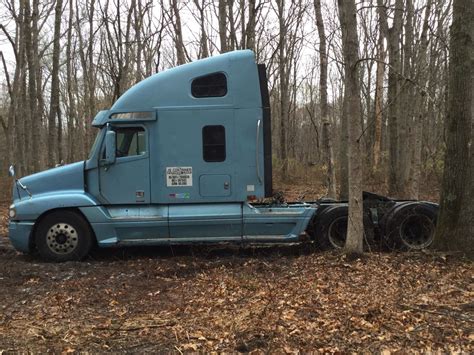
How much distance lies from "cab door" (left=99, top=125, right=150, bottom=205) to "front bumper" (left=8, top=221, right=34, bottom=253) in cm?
138

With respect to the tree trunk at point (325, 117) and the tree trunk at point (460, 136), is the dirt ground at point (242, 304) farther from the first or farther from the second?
the tree trunk at point (325, 117)

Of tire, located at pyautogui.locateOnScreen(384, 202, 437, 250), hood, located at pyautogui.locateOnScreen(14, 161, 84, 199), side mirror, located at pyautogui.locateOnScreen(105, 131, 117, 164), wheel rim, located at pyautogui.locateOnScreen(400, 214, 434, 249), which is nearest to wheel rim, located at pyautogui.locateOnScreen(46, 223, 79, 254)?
hood, located at pyautogui.locateOnScreen(14, 161, 84, 199)

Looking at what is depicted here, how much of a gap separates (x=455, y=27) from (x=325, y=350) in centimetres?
508

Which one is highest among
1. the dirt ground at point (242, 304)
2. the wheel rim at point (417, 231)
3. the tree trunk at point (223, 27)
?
the tree trunk at point (223, 27)

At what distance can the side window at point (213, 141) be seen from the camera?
8.05 m

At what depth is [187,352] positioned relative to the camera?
4129 millimetres

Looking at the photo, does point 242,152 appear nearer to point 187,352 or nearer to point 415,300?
point 415,300

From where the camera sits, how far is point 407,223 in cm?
832

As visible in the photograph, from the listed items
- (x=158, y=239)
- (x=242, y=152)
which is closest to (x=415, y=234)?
(x=242, y=152)

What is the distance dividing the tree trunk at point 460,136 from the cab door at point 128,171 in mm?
4859

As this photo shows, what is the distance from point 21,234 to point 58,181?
109 cm

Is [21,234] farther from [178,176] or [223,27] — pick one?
[223,27]

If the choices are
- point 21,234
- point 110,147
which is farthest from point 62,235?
point 110,147

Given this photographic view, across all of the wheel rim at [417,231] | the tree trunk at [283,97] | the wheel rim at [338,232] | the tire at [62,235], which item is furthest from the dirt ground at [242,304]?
the tree trunk at [283,97]
